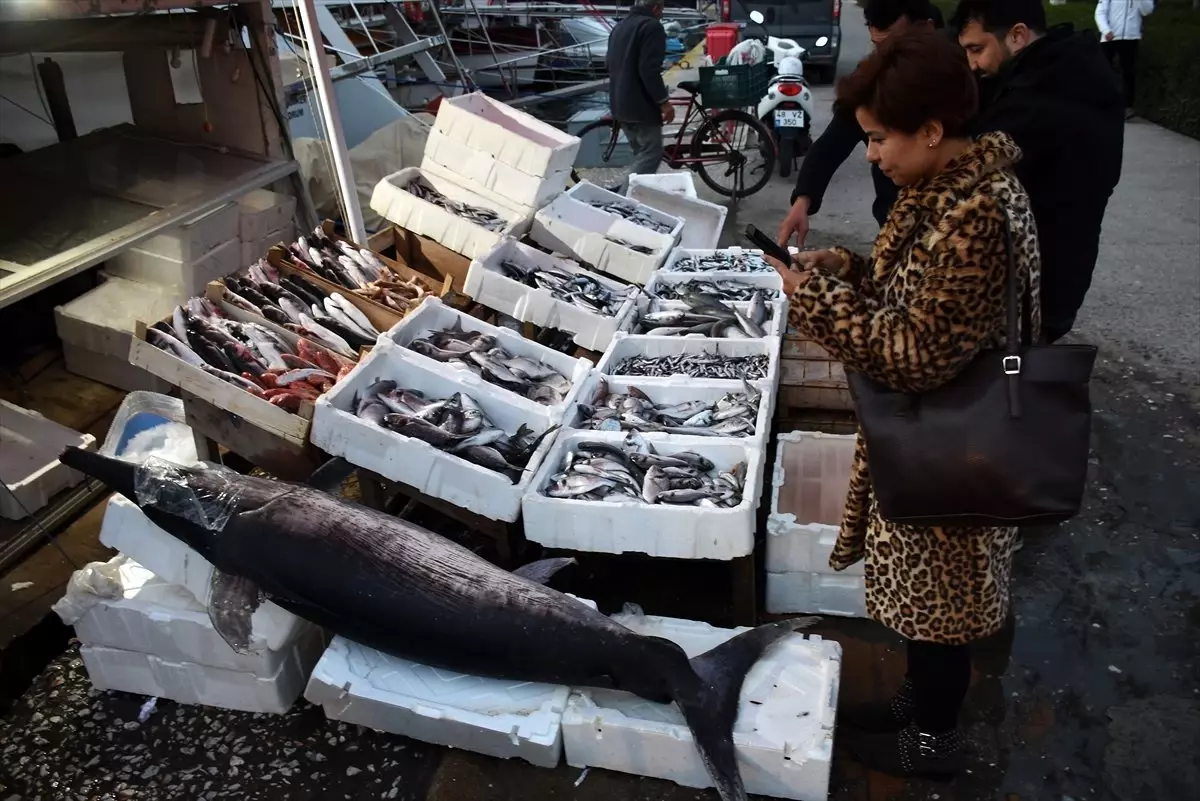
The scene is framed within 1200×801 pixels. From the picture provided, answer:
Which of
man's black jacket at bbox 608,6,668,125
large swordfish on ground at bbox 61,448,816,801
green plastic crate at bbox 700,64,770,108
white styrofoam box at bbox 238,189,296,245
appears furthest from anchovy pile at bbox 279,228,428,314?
green plastic crate at bbox 700,64,770,108

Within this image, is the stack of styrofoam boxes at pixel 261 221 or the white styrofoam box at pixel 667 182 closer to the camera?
the stack of styrofoam boxes at pixel 261 221

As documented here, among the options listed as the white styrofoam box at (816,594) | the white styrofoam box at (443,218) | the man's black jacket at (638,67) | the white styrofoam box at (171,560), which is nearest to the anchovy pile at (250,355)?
the white styrofoam box at (171,560)

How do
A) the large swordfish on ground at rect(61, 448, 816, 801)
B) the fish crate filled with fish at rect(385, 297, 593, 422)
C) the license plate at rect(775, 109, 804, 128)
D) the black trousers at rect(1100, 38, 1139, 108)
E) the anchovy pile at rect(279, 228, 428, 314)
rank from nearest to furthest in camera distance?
the large swordfish on ground at rect(61, 448, 816, 801) < the fish crate filled with fish at rect(385, 297, 593, 422) < the anchovy pile at rect(279, 228, 428, 314) < the license plate at rect(775, 109, 804, 128) < the black trousers at rect(1100, 38, 1139, 108)

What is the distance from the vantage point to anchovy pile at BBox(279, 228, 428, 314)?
5152 mm

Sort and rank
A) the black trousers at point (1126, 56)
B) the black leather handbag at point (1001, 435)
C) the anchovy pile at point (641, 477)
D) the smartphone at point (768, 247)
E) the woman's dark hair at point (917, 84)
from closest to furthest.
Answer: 1. the woman's dark hair at point (917, 84)
2. the black leather handbag at point (1001, 435)
3. the smartphone at point (768, 247)
4. the anchovy pile at point (641, 477)
5. the black trousers at point (1126, 56)

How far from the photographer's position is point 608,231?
6.16m

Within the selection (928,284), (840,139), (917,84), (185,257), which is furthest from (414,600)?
(185,257)

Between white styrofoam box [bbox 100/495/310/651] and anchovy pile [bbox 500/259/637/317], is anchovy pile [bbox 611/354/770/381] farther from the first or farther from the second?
white styrofoam box [bbox 100/495/310/651]

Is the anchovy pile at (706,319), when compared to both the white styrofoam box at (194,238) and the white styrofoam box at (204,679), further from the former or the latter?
the white styrofoam box at (194,238)

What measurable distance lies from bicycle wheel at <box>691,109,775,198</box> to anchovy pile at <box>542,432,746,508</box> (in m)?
6.42

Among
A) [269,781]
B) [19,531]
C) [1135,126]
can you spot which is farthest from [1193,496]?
[1135,126]

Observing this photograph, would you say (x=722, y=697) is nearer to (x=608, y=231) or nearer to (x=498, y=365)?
(x=498, y=365)

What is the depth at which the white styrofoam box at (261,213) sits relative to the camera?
244 inches

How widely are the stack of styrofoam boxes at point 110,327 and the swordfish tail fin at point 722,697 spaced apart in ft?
13.6
